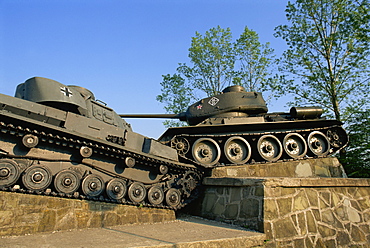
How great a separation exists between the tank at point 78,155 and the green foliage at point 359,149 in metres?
8.78

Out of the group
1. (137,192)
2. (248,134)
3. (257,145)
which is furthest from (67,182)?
(257,145)

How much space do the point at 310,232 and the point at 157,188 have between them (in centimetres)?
418

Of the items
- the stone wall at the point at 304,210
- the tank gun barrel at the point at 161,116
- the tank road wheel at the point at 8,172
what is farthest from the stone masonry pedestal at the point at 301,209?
the tank road wheel at the point at 8,172

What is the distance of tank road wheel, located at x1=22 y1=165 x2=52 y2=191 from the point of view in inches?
237

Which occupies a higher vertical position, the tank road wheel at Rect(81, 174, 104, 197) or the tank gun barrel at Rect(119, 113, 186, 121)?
the tank gun barrel at Rect(119, 113, 186, 121)

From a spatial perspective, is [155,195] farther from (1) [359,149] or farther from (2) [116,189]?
(1) [359,149]

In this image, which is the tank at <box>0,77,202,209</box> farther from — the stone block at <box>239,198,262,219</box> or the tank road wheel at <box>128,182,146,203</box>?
the stone block at <box>239,198,262,219</box>

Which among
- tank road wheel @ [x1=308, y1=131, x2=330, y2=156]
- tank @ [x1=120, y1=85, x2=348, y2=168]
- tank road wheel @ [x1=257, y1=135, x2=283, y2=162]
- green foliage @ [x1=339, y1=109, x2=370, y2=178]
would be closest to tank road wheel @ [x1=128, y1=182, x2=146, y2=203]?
tank @ [x1=120, y1=85, x2=348, y2=168]

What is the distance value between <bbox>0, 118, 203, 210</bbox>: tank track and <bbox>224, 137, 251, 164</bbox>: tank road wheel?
1.54 meters

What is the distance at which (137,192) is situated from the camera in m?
7.62

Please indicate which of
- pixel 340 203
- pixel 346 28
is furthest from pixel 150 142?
pixel 346 28

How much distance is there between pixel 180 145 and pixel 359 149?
366 inches

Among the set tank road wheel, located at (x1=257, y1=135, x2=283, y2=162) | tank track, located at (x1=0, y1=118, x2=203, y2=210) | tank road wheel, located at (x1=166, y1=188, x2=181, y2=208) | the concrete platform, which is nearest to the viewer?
the concrete platform

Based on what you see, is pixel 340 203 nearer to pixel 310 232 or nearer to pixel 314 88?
pixel 310 232
